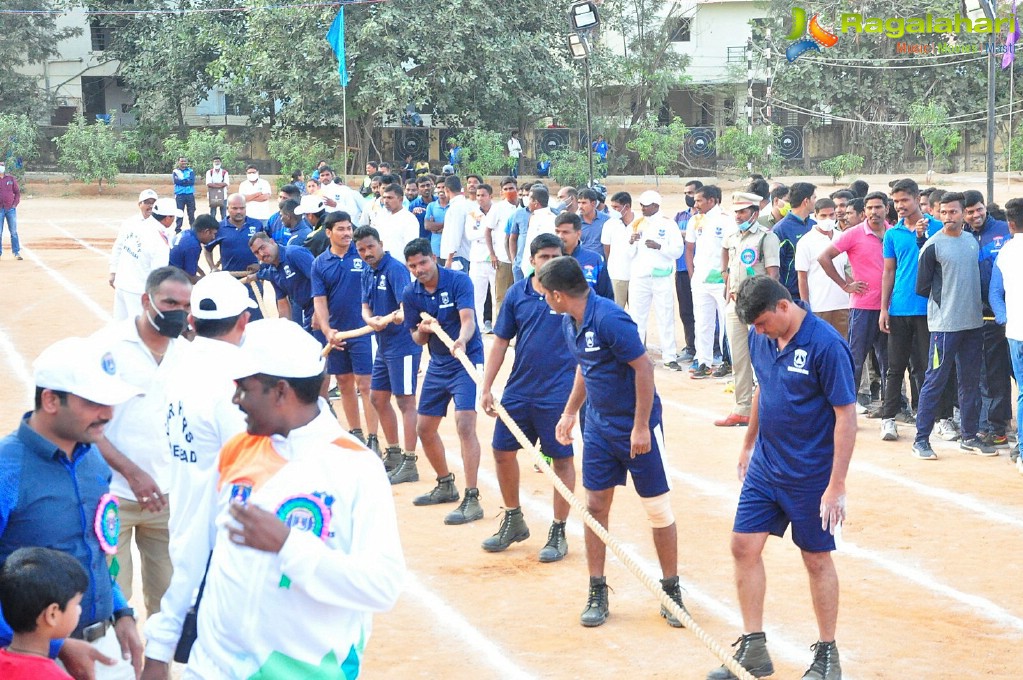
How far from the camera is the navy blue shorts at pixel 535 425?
825 cm

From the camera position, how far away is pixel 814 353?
233 inches

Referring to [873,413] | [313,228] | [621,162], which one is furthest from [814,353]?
[621,162]

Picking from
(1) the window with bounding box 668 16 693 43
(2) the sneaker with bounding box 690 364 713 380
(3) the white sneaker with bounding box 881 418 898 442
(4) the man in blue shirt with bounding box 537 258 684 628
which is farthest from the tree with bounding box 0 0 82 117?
(4) the man in blue shirt with bounding box 537 258 684 628

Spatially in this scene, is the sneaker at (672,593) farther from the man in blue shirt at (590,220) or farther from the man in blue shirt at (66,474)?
the man in blue shirt at (590,220)

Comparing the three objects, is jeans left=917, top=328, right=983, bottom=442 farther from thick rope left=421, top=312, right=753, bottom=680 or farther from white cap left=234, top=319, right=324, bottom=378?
white cap left=234, top=319, right=324, bottom=378

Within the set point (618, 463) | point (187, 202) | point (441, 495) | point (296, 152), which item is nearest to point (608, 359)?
point (618, 463)

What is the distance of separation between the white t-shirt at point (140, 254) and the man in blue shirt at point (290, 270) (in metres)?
1.54

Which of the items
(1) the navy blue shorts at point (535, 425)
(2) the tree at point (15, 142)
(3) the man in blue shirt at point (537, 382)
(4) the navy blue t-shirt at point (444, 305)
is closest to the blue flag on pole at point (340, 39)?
(2) the tree at point (15, 142)

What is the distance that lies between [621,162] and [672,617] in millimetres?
41033

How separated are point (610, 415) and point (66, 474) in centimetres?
358

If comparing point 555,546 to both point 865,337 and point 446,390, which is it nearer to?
point 446,390

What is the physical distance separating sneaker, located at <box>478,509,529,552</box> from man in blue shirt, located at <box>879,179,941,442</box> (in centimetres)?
439

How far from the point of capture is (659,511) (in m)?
6.97

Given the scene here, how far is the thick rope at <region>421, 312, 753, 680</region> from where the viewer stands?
5.45 metres
